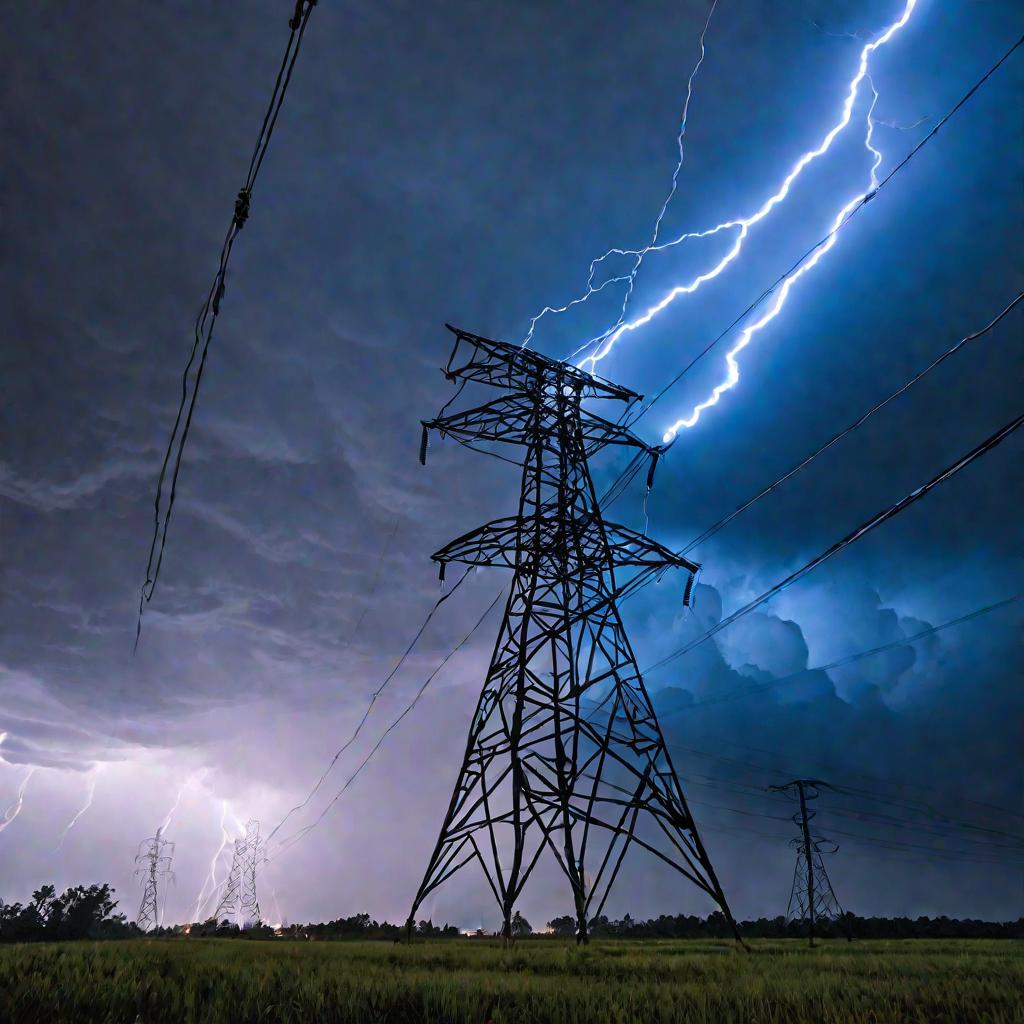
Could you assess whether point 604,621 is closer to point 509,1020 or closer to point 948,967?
point 948,967

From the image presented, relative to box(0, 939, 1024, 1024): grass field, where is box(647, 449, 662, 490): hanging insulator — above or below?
above

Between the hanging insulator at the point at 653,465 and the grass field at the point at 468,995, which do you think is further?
the hanging insulator at the point at 653,465

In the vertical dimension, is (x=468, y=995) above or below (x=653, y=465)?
below

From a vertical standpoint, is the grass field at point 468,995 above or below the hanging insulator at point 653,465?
below

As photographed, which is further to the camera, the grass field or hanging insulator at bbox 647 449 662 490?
hanging insulator at bbox 647 449 662 490

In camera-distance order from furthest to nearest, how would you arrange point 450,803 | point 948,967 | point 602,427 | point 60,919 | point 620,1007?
point 60,919 < point 602,427 < point 450,803 < point 948,967 < point 620,1007

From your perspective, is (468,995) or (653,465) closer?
(468,995)

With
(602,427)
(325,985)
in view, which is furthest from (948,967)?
(602,427)

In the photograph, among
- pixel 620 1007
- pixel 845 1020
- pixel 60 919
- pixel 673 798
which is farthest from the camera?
pixel 60 919

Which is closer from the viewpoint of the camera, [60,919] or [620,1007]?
[620,1007]

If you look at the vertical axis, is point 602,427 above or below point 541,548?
above

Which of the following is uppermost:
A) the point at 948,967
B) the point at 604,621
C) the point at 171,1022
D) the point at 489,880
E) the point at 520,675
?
the point at 604,621
